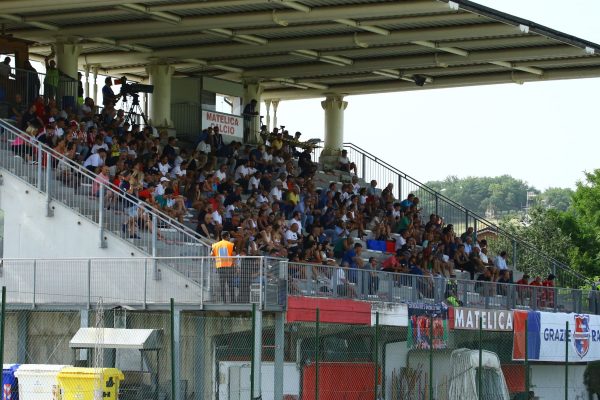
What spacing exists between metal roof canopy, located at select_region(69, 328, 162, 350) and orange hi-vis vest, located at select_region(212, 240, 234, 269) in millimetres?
1700

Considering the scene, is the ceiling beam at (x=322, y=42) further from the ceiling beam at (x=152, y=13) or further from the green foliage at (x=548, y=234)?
the green foliage at (x=548, y=234)

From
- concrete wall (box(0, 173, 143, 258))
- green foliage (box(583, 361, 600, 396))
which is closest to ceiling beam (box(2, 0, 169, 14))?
concrete wall (box(0, 173, 143, 258))

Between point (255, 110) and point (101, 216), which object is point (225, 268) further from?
point (255, 110)

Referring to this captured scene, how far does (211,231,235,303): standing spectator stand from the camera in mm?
27109

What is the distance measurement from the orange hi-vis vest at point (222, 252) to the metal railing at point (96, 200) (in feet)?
1.94

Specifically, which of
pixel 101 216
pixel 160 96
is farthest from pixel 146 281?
pixel 160 96

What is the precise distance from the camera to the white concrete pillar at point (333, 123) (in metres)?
45.7

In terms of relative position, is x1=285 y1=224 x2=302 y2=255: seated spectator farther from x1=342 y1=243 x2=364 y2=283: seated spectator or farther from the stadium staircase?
the stadium staircase

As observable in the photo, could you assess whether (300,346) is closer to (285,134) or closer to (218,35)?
(218,35)

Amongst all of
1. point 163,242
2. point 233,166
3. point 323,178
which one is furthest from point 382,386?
point 323,178

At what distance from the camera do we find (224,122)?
42.2 meters

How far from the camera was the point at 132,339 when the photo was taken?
87.4 ft

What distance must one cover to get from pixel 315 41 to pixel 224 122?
17.1 feet

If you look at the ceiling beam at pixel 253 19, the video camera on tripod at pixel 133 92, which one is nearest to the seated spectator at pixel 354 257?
the ceiling beam at pixel 253 19
